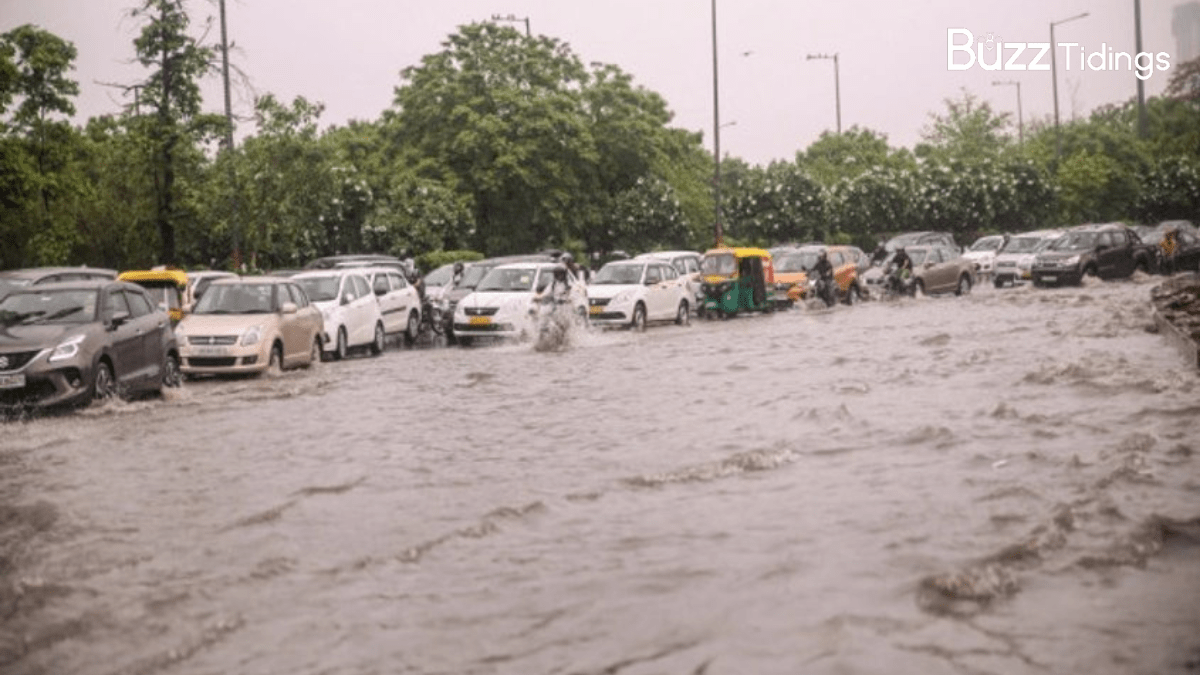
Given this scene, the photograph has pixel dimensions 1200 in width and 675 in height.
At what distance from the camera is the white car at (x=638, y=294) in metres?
31.4

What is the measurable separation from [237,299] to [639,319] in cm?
1122

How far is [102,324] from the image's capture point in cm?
1744

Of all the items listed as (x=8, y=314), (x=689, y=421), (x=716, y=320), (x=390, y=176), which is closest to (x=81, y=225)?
(x=390, y=176)

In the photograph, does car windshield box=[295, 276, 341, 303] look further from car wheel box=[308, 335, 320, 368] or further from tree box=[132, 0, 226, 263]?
tree box=[132, 0, 226, 263]

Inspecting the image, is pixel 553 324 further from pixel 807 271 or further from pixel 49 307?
pixel 807 271

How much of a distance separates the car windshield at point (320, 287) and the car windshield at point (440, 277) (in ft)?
31.2

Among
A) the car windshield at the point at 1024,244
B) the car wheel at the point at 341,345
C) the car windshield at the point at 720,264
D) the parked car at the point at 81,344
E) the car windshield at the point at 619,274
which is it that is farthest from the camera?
the car windshield at the point at 1024,244

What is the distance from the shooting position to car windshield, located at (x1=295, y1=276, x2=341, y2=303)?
85.6 feet

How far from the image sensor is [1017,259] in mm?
46375

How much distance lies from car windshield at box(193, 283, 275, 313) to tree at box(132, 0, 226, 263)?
11.8 metres

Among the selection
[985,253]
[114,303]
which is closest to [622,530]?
[114,303]

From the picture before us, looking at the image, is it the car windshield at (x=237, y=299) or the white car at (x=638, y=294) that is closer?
the car windshield at (x=237, y=299)

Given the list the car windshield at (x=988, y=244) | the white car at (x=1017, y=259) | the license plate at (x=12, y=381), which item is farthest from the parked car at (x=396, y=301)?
the car windshield at (x=988, y=244)

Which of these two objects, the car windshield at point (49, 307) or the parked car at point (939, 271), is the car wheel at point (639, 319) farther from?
the car windshield at point (49, 307)
